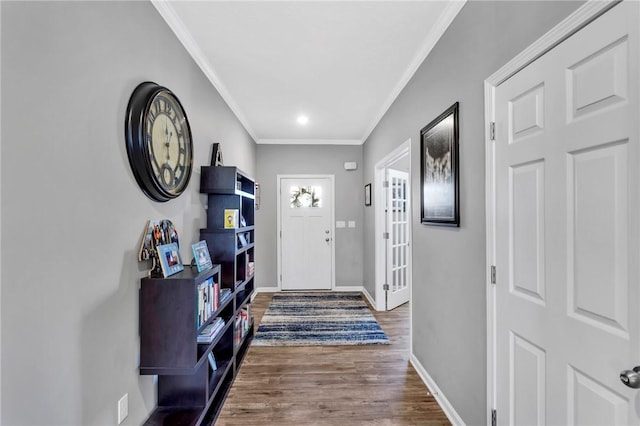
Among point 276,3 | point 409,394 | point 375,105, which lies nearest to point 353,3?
point 276,3

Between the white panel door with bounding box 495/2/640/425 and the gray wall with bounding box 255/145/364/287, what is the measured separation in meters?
3.58

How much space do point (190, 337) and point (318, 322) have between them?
221 cm

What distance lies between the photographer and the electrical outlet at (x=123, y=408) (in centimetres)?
136

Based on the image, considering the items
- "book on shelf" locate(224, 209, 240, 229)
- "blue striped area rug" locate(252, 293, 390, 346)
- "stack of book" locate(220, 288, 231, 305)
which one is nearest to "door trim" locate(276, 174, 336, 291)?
"blue striped area rug" locate(252, 293, 390, 346)

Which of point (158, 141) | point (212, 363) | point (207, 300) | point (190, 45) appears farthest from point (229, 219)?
point (190, 45)

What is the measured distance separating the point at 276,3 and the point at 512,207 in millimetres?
1697

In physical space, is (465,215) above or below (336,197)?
below

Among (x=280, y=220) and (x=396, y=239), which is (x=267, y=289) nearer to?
(x=280, y=220)

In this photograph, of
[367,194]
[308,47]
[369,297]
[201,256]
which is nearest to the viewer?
[201,256]

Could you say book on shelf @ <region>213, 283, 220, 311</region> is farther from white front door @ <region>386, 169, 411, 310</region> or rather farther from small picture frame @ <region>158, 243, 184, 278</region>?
white front door @ <region>386, 169, 411, 310</region>

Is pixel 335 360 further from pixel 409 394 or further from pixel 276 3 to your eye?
pixel 276 3

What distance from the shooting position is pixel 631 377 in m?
0.77

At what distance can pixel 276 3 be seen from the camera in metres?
1.70

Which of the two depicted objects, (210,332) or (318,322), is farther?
(318,322)
